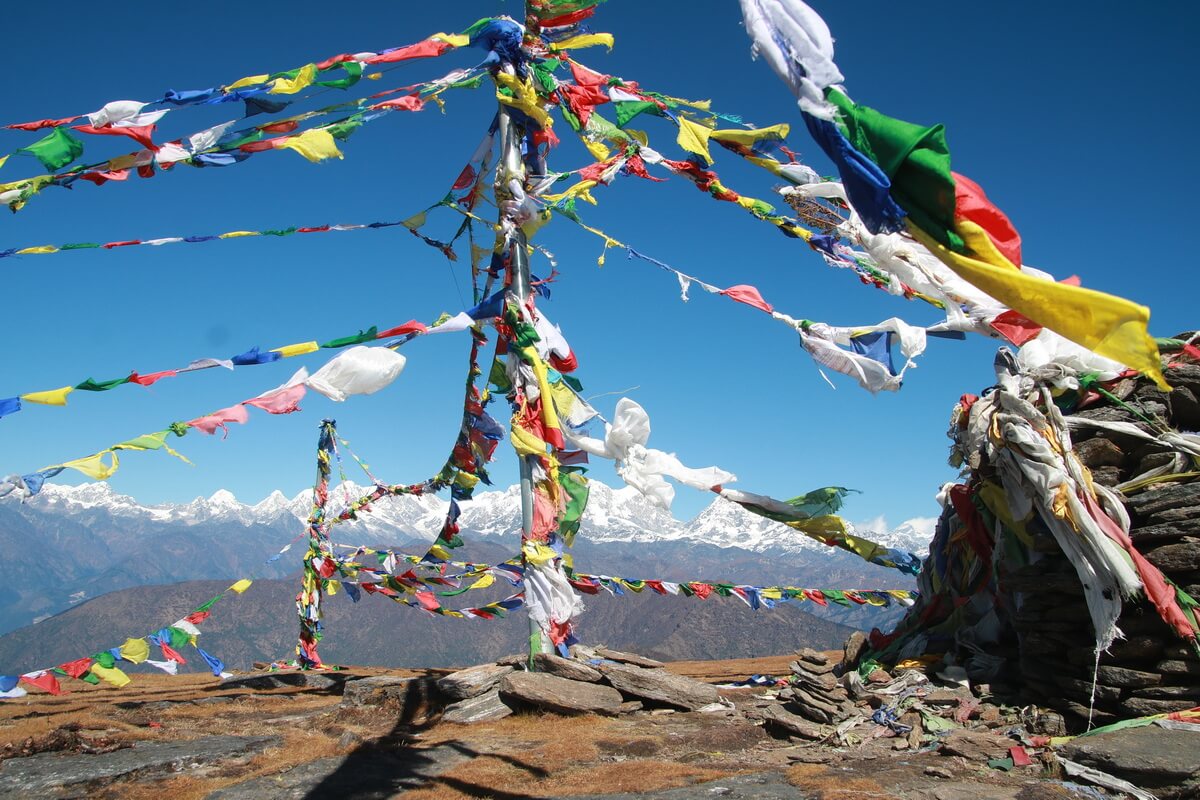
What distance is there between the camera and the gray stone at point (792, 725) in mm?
9820

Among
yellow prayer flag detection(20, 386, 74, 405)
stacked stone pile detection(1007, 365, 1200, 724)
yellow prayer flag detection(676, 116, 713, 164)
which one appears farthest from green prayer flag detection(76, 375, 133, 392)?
stacked stone pile detection(1007, 365, 1200, 724)

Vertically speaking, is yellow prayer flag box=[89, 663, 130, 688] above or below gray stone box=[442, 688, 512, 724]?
below

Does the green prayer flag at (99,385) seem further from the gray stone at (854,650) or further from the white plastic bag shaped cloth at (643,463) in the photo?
the gray stone at (854,650)

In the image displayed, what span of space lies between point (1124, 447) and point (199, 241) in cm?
1286

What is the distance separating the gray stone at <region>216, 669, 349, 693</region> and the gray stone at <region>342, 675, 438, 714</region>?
5700 mm

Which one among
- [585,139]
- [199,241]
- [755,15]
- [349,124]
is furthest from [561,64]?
[755,15]

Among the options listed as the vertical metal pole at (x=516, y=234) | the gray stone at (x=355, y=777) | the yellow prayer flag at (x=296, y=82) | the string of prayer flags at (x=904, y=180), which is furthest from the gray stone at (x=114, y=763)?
the string of prayer flags at (x=904, y=180)

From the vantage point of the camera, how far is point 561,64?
12.2 meters

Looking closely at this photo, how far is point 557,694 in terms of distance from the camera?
36.6 ft

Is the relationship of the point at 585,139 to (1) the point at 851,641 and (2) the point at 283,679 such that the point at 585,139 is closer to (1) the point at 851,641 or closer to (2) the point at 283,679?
(1) the point at 851,641

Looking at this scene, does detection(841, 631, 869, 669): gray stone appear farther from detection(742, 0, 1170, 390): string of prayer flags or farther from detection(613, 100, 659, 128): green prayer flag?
detection(742, 0, 1170, 390): string of prayer flags

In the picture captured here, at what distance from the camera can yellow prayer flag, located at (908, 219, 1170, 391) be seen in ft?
13.7

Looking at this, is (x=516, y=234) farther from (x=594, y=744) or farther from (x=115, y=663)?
(x=115, y=663)

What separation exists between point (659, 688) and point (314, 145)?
30.7 ft
